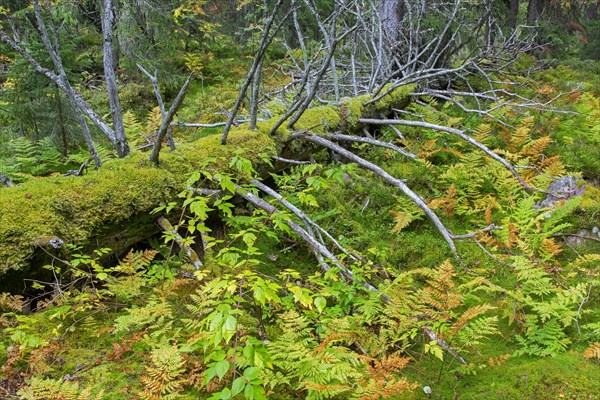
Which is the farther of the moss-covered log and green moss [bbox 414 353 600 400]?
the moss-covered log

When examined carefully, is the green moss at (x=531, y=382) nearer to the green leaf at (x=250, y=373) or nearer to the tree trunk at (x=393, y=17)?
the green leaf at (x=250, y=373)

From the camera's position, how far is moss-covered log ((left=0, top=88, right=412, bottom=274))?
112 inches

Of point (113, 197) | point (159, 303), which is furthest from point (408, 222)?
point (113, 197)

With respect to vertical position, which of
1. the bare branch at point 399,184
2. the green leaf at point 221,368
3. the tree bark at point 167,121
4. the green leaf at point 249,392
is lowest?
the bare branch at point 399,184

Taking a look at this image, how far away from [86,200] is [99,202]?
0.10 meters

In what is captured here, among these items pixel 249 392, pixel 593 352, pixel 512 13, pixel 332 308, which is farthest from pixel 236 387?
pixel 512 13

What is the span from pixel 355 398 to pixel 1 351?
2.45 metres

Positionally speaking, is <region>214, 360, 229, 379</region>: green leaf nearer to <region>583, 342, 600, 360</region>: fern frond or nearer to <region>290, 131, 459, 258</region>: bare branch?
<region>583, 342, 600, 360</region>: fern frond

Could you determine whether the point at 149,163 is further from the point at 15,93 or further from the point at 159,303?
the point at 15,93

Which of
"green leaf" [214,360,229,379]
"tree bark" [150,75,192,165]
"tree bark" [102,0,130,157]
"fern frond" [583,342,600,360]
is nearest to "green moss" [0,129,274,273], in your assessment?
"tree bark" [150,75,192,165]

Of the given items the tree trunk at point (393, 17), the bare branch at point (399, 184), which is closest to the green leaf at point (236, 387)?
the bare branch at point (399, 184)

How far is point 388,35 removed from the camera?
8.20 metres

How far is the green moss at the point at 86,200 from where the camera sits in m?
2.83

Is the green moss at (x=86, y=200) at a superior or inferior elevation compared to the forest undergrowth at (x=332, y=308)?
superior
